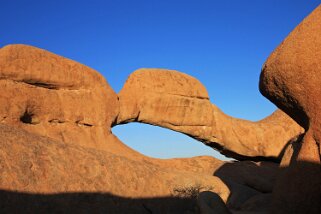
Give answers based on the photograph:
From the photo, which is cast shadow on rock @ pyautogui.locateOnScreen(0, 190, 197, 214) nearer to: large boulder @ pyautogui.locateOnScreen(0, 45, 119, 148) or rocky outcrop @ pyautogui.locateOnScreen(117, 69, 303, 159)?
large boulder @ pyautogui.locateOnScreen(0, 45, 119, 148)

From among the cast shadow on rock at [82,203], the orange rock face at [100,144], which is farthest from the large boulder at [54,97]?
the cast shadow on rock at [82,203]

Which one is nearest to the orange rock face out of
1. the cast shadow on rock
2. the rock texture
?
the cast shadow on rock

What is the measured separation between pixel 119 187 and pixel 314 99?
2.27 m

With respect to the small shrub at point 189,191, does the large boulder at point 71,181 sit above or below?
above

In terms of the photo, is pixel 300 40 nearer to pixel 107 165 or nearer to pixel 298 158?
pixel 298 158

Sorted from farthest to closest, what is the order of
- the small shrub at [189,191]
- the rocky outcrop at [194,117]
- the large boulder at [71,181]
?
the rocky outcrop at [194,117] < the small shrub at [189,191] < the large boulder at [71,181]

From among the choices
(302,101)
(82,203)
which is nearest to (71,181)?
(82,203)

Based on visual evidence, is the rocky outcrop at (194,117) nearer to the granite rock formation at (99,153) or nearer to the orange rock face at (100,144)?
the orange rock face at (100,144)

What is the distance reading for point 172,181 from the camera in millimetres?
3965

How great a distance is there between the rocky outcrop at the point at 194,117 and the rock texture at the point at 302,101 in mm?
8218

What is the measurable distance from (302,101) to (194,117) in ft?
31.7

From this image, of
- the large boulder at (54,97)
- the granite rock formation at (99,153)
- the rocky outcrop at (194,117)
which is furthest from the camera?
the rocky outcrop at (194,117)

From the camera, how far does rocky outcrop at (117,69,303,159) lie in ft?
41.9

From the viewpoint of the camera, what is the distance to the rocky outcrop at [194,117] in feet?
41.9
